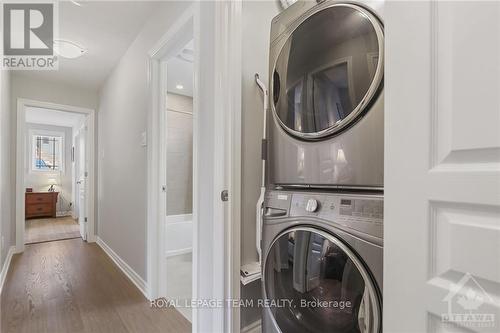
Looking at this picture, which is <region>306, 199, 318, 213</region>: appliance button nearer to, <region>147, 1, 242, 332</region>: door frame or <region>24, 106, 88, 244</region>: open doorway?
<region>147, 1, 242, 332</region>: door frame

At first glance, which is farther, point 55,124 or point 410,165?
point 55,124

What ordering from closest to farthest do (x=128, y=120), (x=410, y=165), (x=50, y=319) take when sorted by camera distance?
(x=410, y=165) → (x=50, y=319) → (x=128, y=120)

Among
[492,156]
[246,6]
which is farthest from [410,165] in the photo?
[246,6]

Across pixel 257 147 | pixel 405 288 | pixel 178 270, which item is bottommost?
pixel 178 270

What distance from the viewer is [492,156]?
0.47 metres

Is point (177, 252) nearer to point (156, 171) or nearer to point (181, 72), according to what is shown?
point (156, 171)

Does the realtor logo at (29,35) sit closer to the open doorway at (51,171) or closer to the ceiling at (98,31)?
the ceiling at (98,31)

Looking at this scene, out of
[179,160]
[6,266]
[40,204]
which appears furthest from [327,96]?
[40,204]

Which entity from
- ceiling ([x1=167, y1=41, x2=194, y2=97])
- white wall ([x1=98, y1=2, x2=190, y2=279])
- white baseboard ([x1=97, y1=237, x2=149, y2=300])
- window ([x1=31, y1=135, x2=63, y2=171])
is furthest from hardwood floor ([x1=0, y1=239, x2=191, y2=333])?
window ([x1=31, y1=135, x2=63, y2=171])

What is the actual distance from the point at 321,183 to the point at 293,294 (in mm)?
444

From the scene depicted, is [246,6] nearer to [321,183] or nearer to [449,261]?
[321,183]

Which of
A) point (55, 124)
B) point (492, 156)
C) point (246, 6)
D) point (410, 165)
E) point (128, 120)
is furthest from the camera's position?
point (55, 124)

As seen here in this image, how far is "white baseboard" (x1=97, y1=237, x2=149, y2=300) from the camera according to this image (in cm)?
211

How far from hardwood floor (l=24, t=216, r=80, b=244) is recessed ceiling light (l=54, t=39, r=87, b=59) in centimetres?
279
